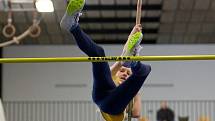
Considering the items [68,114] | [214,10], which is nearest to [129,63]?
[214,10]

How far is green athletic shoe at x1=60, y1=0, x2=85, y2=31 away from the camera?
3.02 metres

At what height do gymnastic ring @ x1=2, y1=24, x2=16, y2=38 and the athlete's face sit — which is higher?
the athlete's face

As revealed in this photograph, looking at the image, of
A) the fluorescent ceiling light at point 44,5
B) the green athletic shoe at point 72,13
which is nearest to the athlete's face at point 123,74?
the green athletic shoe at point 72,13

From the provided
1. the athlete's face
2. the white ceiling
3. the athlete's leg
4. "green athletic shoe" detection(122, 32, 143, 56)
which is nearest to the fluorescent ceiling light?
the white ceiling

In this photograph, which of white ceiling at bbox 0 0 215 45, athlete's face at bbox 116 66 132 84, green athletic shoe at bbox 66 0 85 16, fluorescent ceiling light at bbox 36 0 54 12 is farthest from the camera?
white ceiling at bbox 0 0 215 45

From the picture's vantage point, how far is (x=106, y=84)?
329cm

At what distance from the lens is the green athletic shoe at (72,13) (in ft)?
9.91

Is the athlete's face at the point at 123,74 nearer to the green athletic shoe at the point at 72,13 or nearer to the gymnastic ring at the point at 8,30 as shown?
the green athletic shoe at the point at 72,13

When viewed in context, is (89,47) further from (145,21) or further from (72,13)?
(145,21)

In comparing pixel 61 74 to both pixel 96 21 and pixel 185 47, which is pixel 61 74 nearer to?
pixel 96 21

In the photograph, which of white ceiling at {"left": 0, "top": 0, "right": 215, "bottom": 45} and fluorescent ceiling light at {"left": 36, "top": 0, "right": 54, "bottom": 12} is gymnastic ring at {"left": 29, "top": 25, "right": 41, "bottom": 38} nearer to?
white ceiling at {"left": 0, "top": 0, "right": 215, "bottom": 45}

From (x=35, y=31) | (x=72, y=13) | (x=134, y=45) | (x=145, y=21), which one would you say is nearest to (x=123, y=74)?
(x=134, y=45)

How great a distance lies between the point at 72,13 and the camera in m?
3.07

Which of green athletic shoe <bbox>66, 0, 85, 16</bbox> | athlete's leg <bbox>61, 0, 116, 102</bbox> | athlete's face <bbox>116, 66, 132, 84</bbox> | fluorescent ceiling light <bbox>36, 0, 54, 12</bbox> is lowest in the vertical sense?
fluorescent ceiling light <bbox>36, 0, 54, 12</bbox>
